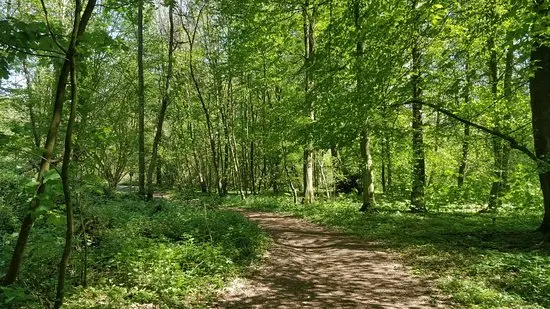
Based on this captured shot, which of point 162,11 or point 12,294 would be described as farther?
point 162,11

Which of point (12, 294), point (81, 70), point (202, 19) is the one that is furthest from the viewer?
point (202, 19)

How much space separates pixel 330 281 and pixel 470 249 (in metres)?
3.70

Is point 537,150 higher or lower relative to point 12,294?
higher

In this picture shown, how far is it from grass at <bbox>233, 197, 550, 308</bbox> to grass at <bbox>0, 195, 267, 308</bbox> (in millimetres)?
3946

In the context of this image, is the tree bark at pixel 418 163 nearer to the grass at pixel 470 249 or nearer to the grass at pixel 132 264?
the grass at pixel 470 249

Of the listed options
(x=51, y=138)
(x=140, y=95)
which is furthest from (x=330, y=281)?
(x=140, y=95)

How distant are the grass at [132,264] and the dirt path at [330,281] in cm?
55

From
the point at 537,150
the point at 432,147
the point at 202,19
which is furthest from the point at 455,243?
the point at 202,19

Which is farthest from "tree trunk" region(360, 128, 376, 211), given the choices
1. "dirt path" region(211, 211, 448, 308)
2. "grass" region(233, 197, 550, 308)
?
"dirt path" region(211, 211, 448, 308)

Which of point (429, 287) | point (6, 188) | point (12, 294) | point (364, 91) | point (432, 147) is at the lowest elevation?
point (429, 287)

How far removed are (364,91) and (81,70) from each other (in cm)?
649

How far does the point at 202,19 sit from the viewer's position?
24609 mm

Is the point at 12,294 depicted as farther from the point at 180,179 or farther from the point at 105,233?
the point at 180,179

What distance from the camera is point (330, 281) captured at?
7.52 meters
